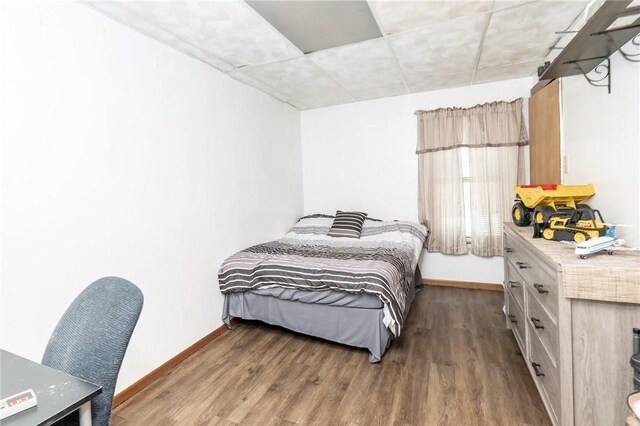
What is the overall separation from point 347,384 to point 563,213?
5.35 feet

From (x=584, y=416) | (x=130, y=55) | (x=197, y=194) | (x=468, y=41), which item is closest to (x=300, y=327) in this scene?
(x=197, y=194)

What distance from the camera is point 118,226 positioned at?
6.20ft

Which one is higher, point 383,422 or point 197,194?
point 197,194

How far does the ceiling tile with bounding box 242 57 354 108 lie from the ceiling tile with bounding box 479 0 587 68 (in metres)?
1.45

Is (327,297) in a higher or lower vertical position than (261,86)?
lower

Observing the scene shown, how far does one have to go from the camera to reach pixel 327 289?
90.7 inches

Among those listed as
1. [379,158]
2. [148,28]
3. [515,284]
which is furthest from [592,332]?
[379,158]

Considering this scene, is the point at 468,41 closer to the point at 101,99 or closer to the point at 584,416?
the point at 584,416

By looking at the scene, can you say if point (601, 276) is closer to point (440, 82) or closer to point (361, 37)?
point (361, 37)

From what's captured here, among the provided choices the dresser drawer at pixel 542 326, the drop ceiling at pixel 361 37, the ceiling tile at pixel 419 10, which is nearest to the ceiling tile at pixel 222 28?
the drop ceiling at pixel 361 37

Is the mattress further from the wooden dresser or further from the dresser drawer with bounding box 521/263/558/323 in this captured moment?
the wooden dresser

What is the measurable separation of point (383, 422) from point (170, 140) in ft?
7.52

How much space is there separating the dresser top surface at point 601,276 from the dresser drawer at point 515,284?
626 millimetres

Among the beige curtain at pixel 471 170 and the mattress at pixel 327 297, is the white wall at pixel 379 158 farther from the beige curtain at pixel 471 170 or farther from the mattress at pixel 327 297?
the mattress at pixel 327 297
